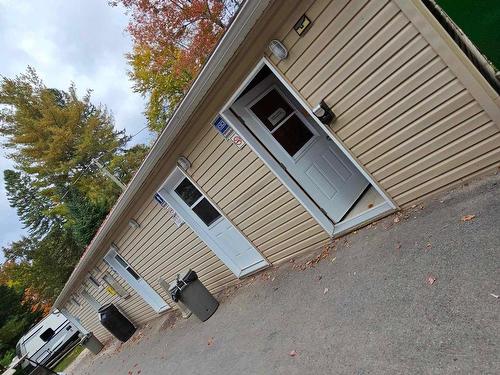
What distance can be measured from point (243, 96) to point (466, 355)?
455 centimetres

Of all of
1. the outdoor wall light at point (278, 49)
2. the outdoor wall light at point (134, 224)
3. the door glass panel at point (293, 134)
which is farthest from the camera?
the outdoor wall light at point (134, 224)

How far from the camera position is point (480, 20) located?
4078 millimetres

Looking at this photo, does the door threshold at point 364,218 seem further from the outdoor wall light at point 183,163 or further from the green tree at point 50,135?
the green tree at point 50,135

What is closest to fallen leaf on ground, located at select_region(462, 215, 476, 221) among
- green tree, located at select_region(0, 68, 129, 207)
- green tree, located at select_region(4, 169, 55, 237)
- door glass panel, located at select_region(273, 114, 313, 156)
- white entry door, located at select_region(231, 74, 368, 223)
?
white entry door, located at select_region(231, 74, 368, 223)

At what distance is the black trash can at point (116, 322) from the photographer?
11578 millimetres

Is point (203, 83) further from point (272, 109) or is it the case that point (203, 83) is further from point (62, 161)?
point (62, 161)

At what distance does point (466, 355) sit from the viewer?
2.61m

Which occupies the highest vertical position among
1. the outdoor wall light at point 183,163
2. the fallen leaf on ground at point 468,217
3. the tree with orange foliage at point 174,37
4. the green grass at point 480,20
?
the tree with orange foliage at point 174,37

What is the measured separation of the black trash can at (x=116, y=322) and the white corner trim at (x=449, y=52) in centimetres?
1168

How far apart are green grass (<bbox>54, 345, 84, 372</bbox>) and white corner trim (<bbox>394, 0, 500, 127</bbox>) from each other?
17.4 meters

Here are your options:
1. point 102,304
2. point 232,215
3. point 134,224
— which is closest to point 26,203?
point 102,304

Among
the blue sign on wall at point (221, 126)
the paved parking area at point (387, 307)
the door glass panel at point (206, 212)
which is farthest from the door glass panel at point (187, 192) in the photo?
the paved parking area at point (387, 307)

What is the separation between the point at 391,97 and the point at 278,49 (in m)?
1.59

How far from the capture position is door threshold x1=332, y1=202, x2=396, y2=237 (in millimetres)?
5113
